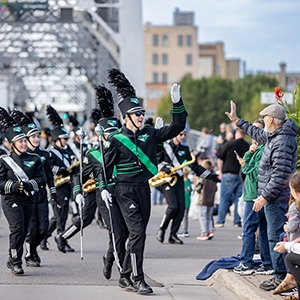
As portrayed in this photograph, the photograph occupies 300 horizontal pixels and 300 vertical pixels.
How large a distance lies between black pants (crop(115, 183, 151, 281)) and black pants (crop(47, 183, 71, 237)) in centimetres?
418

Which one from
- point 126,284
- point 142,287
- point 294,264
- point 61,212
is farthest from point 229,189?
point 294,264

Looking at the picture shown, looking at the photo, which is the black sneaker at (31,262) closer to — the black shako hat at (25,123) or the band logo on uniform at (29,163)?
the band logo on uniform at (29,163)

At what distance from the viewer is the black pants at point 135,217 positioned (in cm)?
1038

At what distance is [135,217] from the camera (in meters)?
10.4

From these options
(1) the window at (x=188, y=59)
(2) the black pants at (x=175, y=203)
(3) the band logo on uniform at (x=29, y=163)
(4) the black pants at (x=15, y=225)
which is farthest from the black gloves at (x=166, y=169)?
(1) the window at (x=188, y=59)

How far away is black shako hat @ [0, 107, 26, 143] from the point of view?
12.2m

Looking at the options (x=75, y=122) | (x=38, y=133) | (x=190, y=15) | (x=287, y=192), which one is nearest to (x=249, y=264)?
(x=287, y=192)

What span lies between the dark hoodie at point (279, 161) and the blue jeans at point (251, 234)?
893 millimetres

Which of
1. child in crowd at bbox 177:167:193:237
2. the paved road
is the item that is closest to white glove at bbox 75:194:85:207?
the paved road

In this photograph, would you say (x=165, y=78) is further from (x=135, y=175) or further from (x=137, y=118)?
(x=135, y=175)

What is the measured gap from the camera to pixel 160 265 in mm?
12945

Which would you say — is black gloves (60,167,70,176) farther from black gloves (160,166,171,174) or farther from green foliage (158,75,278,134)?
green foliage (158,75,278,134)

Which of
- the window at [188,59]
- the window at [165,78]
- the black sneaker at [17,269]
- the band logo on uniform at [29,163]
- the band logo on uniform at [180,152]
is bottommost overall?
the black sneaker at [17,269]

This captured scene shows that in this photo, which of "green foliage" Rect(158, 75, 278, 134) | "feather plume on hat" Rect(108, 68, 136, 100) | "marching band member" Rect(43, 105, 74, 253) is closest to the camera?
"feather plume on hat" Rect(108, 68, 136, 100)
